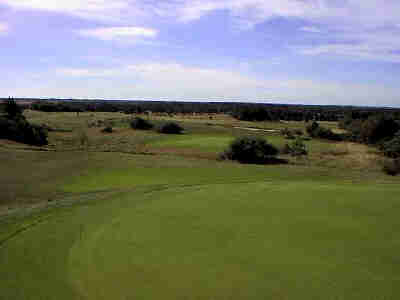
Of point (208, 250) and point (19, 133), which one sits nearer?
point (208, 250)

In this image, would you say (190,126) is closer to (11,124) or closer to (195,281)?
(11,124)

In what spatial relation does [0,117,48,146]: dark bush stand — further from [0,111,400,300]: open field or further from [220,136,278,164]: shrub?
[220,136,278,164]: shrub

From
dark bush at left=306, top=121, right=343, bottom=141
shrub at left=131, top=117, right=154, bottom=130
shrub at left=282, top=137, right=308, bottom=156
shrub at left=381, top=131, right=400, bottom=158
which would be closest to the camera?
shrub at left=282, top=137, right=308, bottom=156

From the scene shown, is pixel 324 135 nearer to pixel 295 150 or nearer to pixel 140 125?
pixel 295 150

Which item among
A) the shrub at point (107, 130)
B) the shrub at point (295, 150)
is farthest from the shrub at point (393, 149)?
the shrub at point (107, 130)

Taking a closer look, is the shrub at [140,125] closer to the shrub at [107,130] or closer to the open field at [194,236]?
the shrub at [107,130]

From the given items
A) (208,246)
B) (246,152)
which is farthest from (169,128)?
(208,246)

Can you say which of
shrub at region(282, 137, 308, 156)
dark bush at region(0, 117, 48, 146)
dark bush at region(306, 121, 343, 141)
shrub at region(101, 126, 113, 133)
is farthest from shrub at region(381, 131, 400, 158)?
dark bush at region(0, 117, 48, 146)

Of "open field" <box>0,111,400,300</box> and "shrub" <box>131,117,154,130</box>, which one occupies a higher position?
"shrub" <box>131,117,154,130</box>

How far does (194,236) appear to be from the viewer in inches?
509

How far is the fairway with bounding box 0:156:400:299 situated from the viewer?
930 cm

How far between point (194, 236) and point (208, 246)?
1019mm

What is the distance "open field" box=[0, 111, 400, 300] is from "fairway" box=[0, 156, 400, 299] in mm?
40

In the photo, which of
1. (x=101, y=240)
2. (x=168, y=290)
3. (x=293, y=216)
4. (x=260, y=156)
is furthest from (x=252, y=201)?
(x=260, y=156)
